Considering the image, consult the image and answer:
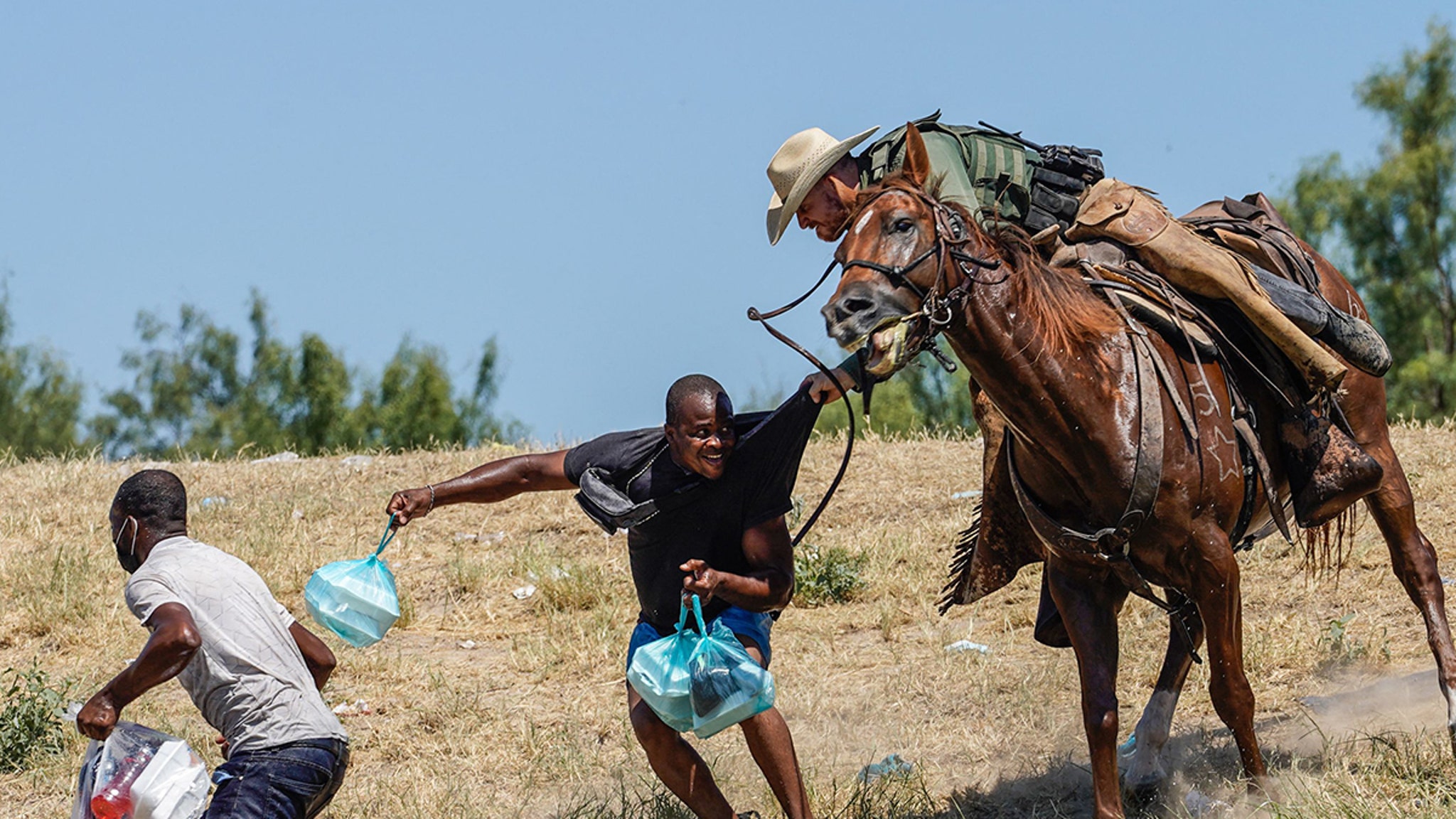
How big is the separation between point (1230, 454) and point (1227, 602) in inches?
20.4

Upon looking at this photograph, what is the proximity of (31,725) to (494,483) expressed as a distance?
307cm

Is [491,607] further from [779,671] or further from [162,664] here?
[162,664]

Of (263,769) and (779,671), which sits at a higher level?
(263,769)

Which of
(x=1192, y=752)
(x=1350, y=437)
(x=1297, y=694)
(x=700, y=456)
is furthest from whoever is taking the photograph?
(x=1297, y=694)

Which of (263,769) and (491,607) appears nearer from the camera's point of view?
(263,769)

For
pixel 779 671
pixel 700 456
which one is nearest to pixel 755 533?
pixel 700 456

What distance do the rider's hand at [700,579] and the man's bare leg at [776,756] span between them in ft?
1.38

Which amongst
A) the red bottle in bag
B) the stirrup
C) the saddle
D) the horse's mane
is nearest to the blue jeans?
the red bottle in bag

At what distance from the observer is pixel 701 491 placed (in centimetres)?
540

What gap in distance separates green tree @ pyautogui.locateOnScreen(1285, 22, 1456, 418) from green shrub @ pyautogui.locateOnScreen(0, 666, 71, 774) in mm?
27481

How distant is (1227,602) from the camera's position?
17.4ft

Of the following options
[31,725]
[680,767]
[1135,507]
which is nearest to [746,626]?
[680,767]

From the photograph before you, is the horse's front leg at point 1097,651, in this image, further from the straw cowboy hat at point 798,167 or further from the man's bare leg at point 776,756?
the straw cowboy hat at point 798,167

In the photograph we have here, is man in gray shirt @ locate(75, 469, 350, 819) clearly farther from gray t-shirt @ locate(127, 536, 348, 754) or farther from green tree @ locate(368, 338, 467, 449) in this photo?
green tree @ locate(368, 338, 467, 449)
